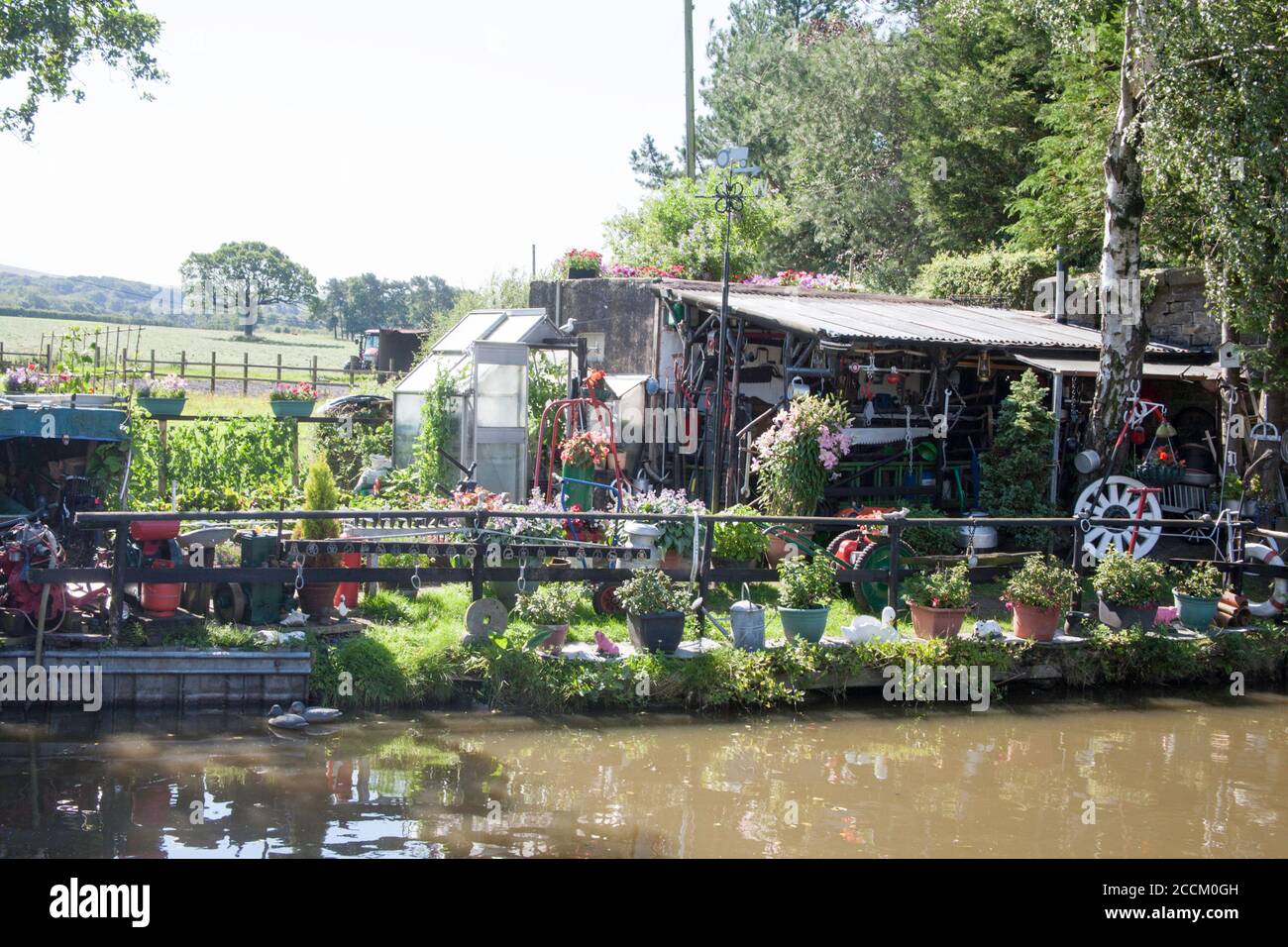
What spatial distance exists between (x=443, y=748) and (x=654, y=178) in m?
37.5

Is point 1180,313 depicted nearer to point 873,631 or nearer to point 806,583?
point 873,631

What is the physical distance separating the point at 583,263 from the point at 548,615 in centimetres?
1035

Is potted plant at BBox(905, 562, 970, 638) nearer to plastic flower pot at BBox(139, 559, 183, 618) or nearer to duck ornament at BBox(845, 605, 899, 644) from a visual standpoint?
duck ornament at BBox(845, 605, 899, 644)

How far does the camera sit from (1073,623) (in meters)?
9.73

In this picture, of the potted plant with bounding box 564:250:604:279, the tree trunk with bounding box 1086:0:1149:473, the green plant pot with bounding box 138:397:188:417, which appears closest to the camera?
the tree trunk with bounding box 1086:0:1149:473

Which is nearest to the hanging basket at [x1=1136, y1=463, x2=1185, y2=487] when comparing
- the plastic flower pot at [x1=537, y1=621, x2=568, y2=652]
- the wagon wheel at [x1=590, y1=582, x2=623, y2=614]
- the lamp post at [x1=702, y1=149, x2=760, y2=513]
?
the lamp post at [x1=702, y1=149, x2=760, y2=513]

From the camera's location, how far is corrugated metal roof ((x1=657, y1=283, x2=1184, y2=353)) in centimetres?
1279

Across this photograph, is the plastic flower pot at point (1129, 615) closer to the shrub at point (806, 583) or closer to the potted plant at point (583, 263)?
Answer: the shrub at point (806, 583)

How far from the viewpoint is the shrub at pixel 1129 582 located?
9734 millimetres

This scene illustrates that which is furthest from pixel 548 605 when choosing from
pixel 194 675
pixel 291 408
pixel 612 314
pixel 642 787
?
pixel 612 314

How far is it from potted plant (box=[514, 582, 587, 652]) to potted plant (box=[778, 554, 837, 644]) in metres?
1.71

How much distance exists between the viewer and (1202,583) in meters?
10.2

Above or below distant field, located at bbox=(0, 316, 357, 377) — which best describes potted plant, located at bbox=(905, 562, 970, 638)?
below
